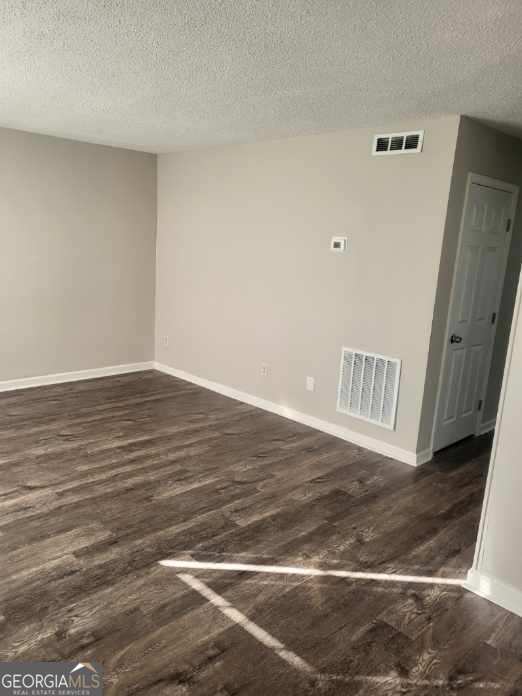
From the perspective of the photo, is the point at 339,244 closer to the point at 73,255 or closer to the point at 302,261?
the point at 302,261

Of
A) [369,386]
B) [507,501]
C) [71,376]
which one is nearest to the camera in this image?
[507,501]

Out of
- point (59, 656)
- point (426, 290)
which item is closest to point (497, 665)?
point (59, 656)

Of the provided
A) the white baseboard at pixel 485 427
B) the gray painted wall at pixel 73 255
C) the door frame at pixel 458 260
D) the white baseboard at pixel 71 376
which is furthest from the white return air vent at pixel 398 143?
the white baseboard at pixel 71 376

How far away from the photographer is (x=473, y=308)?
3998mm

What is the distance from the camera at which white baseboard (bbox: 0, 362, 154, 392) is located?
508 centimetres

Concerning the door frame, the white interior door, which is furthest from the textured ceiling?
the white interior door

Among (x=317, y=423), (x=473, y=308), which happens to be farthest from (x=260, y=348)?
(x=473, y=308)

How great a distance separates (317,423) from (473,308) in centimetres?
157

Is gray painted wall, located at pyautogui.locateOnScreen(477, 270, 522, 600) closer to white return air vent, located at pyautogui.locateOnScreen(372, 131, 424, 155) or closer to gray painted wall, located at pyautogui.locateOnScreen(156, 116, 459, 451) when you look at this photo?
gray painted wall, located at pyautogui.locateOnScreen(156, 116, 459, 451)

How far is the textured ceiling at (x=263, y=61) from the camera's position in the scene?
199cm

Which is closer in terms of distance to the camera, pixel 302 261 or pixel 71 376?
pixel 302 261

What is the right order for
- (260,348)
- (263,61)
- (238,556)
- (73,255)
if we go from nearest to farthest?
(263,61) → (238,556) → (260,348) → (73,255)

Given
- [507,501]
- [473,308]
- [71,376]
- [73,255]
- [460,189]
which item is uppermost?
[460,189]

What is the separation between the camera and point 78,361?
5.52 meters
